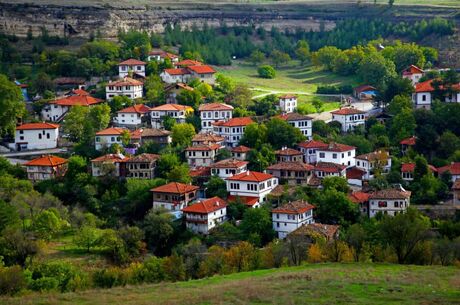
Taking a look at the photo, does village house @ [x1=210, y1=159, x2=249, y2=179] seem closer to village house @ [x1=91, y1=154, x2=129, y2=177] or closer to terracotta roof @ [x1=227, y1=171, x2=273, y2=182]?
terracotta roof @ [x1=227, y1=171, x2=273, y2=182]

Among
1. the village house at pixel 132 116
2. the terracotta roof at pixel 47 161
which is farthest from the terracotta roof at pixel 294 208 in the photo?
the village house at pixel 132 116

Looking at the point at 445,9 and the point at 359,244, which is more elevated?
the point at 445,9

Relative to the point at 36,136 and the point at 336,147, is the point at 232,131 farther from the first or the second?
the point at 36,136

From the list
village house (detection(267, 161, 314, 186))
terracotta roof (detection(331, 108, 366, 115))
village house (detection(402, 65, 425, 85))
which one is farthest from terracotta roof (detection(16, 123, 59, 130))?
village house (detection(402, 65, 425, 85))

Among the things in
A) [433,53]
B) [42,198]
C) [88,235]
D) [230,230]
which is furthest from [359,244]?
[433,53]

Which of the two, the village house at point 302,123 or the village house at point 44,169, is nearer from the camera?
the village house at point 44,169

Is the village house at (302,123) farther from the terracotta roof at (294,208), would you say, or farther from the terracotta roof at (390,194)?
the terracotta roof at (294,208)

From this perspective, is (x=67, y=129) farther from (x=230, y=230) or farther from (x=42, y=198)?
(x=230, y=230)
